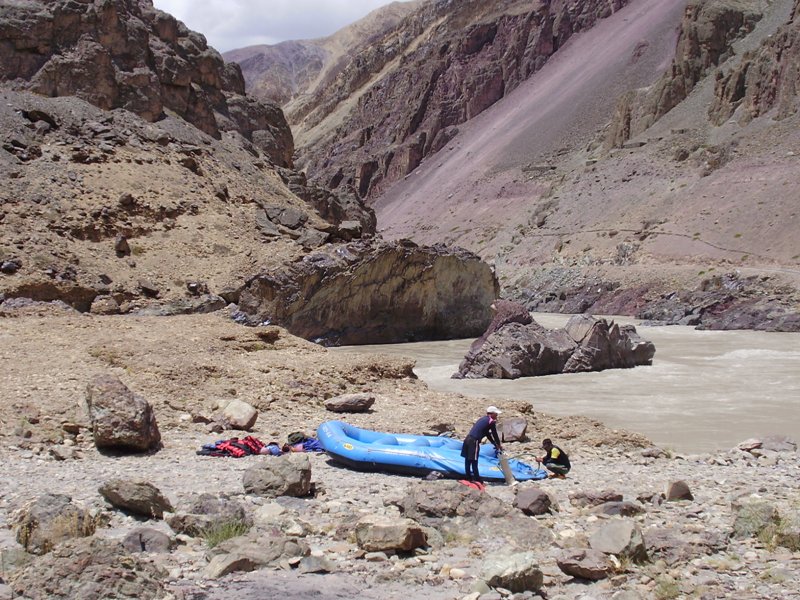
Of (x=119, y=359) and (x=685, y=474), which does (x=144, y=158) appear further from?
(x=685, y=474)

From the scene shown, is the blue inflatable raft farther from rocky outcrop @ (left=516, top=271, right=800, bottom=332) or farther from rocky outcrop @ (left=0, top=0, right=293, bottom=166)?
rocky outcrop @ (left=516, top=271, right=800, bottom=332)

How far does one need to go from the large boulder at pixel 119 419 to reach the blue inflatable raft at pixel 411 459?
6.32ft

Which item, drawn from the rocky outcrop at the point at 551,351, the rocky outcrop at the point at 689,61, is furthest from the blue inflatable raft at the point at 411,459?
the rocky outcrop at the point at 689,61

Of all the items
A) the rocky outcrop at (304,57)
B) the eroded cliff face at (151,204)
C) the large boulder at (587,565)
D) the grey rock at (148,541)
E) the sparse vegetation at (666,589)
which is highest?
the rocky outcrop at (304,57)

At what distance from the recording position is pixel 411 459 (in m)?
9.21

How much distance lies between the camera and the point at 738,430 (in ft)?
44.0

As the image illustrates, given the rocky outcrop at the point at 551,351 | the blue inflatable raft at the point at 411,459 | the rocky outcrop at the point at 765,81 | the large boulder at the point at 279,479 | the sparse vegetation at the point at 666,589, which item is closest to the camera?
the sparse vegetation at the point at 666,589

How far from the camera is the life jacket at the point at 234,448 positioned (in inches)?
385

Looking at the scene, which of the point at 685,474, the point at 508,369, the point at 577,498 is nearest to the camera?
the point at 577,498

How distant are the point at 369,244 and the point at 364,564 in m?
22.2

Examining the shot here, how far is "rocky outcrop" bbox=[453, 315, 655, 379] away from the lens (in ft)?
66.3

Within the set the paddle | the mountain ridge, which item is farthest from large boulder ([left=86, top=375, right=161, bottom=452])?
the mountain ridge

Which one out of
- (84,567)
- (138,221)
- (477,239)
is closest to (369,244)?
(138,221)

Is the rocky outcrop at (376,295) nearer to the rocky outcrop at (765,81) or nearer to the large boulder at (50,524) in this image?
the large boulder at (50,524)
